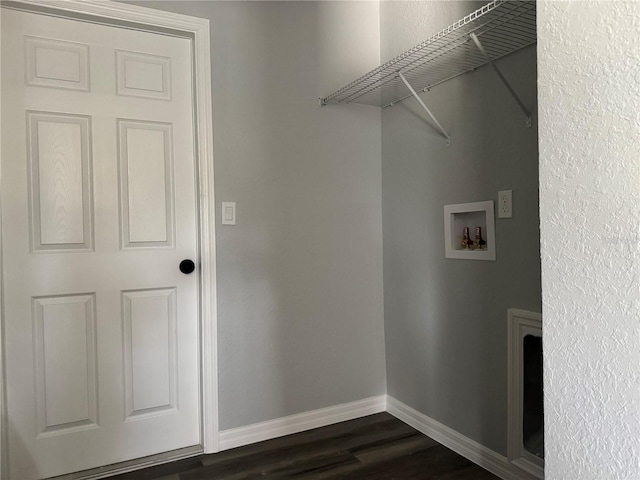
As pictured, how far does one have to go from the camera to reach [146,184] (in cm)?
199

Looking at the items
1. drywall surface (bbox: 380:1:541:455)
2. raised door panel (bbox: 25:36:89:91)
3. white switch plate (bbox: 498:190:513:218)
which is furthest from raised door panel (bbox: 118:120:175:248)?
white switch plate (bbox: 498:190:513:218)

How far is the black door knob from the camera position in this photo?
205 centimetres

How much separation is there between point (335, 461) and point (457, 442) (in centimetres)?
58

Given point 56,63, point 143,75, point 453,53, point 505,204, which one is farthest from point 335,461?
point 56,63

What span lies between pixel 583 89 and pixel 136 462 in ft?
7.12

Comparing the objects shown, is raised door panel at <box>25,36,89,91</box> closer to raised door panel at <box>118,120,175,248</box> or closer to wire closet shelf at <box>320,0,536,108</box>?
raised door panel at <box>118,120,175,248</box>

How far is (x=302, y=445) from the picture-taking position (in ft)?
6.97

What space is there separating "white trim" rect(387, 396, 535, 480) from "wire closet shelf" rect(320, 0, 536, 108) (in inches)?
63.1

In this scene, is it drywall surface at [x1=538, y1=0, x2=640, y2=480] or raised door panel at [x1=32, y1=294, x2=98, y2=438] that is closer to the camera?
drywall surface at [x1=538, y1=0, x2=640, y2=480]

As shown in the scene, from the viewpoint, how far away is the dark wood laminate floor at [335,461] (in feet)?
6.12

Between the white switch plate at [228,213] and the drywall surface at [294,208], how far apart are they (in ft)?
0.09

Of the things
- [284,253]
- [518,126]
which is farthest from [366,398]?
[518,126]

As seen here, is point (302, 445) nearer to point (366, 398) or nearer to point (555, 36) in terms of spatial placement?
point (366, 398)

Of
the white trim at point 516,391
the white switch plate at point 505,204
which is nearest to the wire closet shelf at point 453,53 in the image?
the white switch plate at point 505,204
